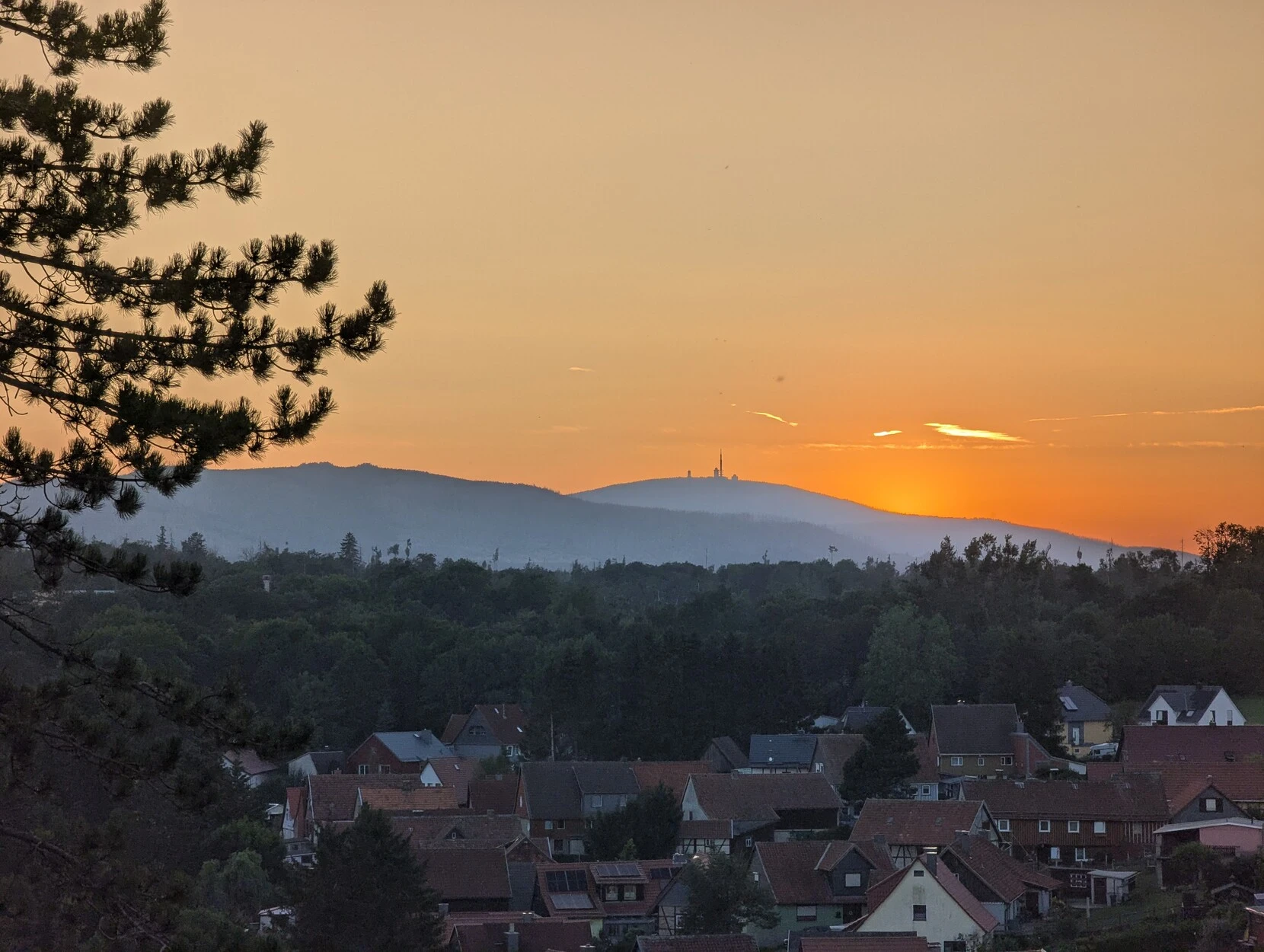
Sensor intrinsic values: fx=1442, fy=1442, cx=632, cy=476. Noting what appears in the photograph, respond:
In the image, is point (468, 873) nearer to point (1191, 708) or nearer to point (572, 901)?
point (572, 901)

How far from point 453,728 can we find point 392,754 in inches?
258

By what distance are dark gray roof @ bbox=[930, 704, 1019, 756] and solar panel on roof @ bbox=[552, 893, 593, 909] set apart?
753 inches

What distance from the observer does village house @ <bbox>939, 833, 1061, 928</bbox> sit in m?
29.1

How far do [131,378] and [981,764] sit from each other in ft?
134

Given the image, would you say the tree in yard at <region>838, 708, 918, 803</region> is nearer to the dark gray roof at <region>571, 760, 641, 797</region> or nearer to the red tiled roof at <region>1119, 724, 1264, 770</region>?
the red tiled roof at <region>1119, 724, 1264, 770</region>

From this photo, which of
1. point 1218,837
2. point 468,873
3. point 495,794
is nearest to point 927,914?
point 1218,837

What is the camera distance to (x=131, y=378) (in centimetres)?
944

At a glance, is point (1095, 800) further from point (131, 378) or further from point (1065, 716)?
point (131, 378)

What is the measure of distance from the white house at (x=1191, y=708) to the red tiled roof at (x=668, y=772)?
15.2 meters

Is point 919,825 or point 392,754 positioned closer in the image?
point 919,825

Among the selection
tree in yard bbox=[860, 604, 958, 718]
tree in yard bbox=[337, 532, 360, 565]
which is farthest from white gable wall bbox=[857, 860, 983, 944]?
tree in yard bbox=[337, 532, 360, 565]

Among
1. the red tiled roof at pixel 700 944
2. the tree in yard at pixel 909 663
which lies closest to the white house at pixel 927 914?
the red tiled roof at pixel 700 944

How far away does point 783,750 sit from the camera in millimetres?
48219

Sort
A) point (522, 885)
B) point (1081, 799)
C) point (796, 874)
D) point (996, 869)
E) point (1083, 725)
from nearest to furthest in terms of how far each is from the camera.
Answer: point (996, 869)
point (796, 874)
point (522, 885)
point (1081, 799)
point (1083, 725)
